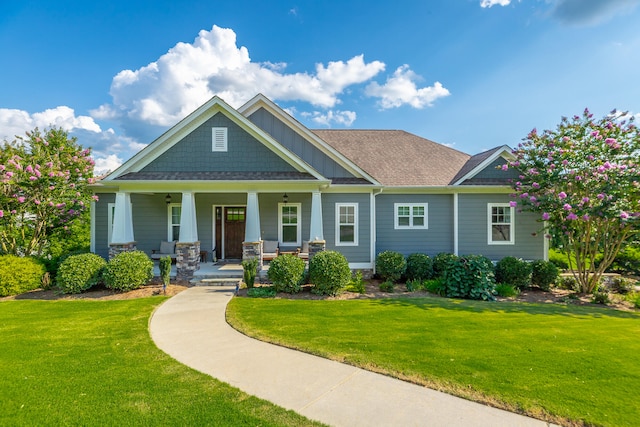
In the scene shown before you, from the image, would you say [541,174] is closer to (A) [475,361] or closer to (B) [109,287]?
(A) [475,361]

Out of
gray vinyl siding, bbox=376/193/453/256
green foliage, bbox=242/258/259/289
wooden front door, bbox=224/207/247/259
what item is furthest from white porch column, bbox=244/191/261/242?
gray vinyl siding, bbox=376/193/453/256

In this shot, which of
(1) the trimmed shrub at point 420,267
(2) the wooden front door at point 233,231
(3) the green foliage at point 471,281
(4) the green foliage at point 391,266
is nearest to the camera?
(3) the green foliage at point 471,281

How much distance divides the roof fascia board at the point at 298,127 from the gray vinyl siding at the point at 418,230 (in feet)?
4.78

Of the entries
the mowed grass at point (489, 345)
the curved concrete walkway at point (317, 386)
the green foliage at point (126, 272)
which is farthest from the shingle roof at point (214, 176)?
the curved concrete walkway at point (317, 386)

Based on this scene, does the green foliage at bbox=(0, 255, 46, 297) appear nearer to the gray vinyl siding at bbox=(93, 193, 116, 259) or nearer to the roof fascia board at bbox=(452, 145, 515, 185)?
the gray vinyl siding at bbox=(93, 193, 116, 259)

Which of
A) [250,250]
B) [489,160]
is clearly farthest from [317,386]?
[489,160]

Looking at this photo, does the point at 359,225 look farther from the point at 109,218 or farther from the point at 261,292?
the point at 109,218

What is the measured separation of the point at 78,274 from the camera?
30.9 ft

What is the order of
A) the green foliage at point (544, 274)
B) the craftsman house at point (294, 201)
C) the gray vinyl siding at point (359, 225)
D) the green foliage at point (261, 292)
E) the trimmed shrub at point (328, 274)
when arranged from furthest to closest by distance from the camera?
1. the gray vinyl siding at point (359, 225)
2. the craftsman house at point (294, 201)
3. the green foliage at point (544, 274)
4. the trimmed shrub at point (328, 274)
5. the green foliage at point (261, 292)

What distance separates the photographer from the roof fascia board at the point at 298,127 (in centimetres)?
1218

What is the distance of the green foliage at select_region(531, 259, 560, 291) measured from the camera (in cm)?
1084

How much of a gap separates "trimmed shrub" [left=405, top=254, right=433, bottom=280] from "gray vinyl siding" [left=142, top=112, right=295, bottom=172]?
573cm

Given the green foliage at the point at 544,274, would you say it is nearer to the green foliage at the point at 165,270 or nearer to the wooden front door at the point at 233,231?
the wooden front door at the point at 233,231

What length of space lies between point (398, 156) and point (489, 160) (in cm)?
385
